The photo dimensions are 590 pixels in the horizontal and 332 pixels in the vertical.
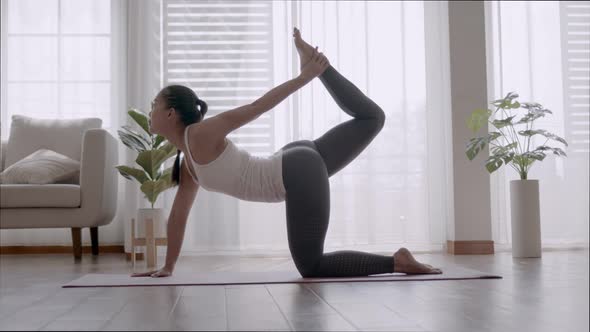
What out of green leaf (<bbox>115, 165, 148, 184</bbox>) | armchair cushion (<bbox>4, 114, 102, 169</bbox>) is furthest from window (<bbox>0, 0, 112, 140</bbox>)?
green leaf (<bbox>115, 165, 148, 184</bbox>)

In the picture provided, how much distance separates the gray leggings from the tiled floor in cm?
17

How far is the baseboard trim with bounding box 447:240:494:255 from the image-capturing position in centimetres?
454

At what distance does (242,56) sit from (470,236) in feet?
6.69

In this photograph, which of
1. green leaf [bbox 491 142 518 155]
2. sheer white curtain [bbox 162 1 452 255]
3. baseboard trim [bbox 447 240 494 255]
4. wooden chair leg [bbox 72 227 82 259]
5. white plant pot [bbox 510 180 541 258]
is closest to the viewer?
white plant pot [bbox 510 180 541 258]

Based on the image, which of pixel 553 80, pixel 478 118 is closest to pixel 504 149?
pixel 478 118

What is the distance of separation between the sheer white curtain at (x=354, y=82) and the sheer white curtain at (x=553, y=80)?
1.69 ft

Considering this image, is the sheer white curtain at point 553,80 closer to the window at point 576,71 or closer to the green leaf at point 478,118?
the window at point 576,71

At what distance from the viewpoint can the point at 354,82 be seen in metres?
4.88

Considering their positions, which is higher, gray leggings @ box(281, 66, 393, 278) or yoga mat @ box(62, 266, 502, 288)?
gray leggings @ box(281, 66, 393, 278)

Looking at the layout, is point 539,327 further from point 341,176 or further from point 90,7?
point 90,7

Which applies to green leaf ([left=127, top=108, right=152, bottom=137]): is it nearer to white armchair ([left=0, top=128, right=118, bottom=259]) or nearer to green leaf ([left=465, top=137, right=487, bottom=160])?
white armchair ([left=0, top=128, right=118, bottom=259])

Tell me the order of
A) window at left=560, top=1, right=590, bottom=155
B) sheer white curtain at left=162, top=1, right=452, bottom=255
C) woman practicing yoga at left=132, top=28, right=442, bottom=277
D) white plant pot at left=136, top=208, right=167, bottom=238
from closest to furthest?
woman practicing yoga at left=132, top=28, right=442, bottom=277, white plant pot at left=136, top=208, right=167, bottom=238, sheer white curtain at left=162, top=1, right=452, bottom=255, window at left=560, top=1, right=590, bottom=155

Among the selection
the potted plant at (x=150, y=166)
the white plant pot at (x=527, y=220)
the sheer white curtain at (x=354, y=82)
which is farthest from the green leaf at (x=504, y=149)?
the potted plant at (x=150, y=166)

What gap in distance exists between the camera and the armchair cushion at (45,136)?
480 cm
